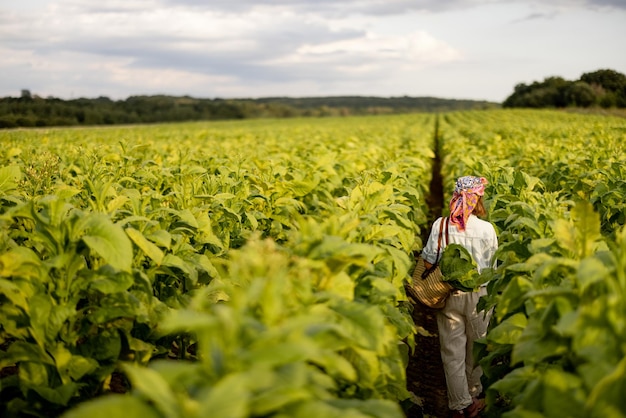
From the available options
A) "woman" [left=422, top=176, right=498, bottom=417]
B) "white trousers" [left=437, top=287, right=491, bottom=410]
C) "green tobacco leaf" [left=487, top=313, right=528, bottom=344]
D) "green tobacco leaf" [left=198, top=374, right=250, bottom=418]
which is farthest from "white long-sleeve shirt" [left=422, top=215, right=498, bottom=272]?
"green tobacco leaf" [left=198, top=374, right=250, bottom=418]

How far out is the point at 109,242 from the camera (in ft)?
9.25

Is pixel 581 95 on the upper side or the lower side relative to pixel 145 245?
upper

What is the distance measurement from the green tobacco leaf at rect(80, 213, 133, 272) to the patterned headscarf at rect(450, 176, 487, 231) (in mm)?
2821

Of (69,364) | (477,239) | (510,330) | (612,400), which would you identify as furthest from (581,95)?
(69,364)

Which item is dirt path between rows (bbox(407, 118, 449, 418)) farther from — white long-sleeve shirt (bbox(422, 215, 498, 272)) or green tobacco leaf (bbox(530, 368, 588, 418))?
green tobacco leaf (bbox(530, 368, 588, 418))

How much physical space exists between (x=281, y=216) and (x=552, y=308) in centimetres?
331

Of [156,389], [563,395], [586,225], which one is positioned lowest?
[563,395]

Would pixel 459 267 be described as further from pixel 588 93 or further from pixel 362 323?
pixel 588 93

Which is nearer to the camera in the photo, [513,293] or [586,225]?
[586,225]

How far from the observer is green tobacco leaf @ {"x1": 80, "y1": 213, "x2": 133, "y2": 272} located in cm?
278

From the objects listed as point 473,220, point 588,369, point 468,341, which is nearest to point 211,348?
point 588,369

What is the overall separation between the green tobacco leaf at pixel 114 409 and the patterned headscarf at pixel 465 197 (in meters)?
3.49

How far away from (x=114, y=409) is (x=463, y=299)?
3.65 metres

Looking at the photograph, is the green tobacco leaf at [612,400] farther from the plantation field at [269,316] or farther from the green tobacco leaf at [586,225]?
the green tobacco leaf at [586,225]
